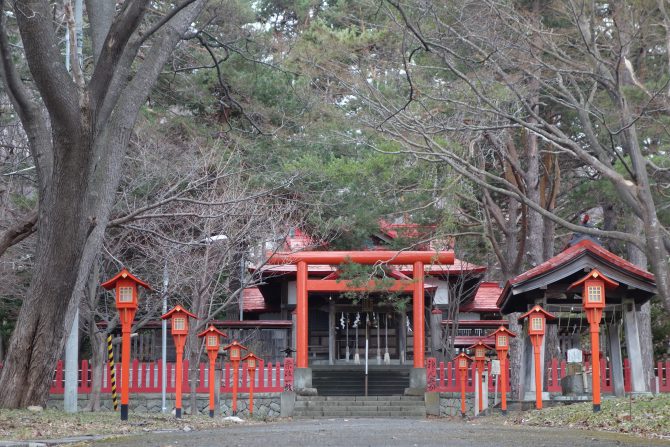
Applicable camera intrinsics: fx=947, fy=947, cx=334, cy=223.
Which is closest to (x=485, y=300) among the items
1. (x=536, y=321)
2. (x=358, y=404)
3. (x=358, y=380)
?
(x=358, y=380)

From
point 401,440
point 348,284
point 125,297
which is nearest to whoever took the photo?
point 401,440

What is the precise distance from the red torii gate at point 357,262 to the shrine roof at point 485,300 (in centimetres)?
911

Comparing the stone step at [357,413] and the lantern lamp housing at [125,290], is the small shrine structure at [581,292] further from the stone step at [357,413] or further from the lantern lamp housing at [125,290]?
the lantern lamp housing at [125,290]

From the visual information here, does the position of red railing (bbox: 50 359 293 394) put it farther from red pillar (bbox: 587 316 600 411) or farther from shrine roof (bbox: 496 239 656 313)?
red pillar (bbox: 587 316 600 411)

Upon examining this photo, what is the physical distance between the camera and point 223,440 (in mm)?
10281

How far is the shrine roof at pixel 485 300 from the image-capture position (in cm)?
3619

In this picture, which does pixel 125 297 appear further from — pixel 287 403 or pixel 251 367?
pixel 287 403

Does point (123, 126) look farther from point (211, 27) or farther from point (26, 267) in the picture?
point (26, 267)

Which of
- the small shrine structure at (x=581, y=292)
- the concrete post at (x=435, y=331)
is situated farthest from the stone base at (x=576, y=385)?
the concrete post at (x=435, y=331)

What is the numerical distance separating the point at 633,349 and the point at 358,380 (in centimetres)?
1228

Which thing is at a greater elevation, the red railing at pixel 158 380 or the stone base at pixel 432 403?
the red railing at pixel 158 380

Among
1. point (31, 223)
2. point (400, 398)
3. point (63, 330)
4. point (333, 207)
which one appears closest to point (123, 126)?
point (31, 223)

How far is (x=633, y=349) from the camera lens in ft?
67.3

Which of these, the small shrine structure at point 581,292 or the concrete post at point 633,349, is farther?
the small shrine structure at point 581,292
